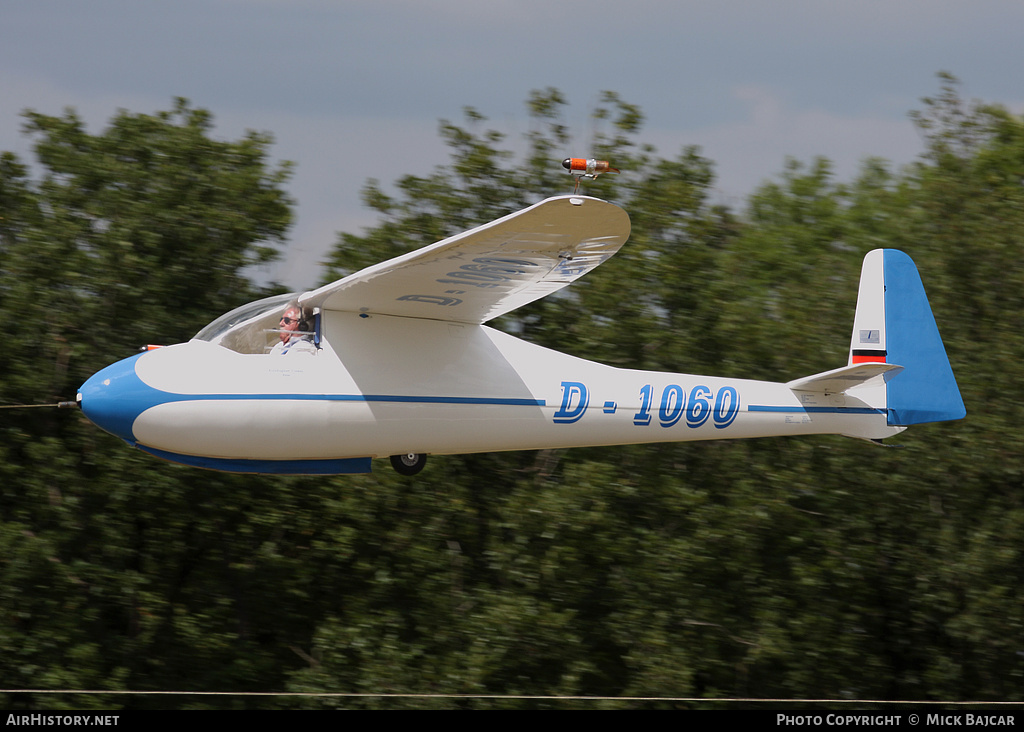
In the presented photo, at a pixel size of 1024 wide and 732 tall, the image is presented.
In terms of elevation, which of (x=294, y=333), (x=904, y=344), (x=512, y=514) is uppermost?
(x=904, y=344)

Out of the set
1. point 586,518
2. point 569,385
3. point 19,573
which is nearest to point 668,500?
point 586,518

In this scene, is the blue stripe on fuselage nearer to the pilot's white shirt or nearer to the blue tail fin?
the pilot's white shirt

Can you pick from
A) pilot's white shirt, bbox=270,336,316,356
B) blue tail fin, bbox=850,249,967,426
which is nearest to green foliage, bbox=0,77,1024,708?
blue tail fin, bbox=850,249,967,426

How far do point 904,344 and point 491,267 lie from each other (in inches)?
195

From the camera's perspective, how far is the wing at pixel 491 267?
24.9 ft

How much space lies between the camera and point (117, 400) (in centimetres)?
836

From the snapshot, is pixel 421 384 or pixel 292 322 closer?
pixel 292 322

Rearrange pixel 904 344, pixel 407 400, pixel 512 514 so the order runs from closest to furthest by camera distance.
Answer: pixel 407 400 < pixel 904 344 < pixel 512 514

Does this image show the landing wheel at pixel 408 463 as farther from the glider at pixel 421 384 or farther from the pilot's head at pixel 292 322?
the pilot's head at pixel 292 322

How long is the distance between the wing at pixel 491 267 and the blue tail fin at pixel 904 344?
366cm

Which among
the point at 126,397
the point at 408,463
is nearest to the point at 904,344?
the point at 408,463

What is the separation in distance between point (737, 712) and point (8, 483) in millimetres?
10780

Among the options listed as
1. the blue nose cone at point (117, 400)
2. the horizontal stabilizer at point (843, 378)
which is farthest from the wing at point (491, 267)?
the horizontal stabilizer at point (843, 378)

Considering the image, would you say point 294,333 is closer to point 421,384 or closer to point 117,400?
point 421,384
